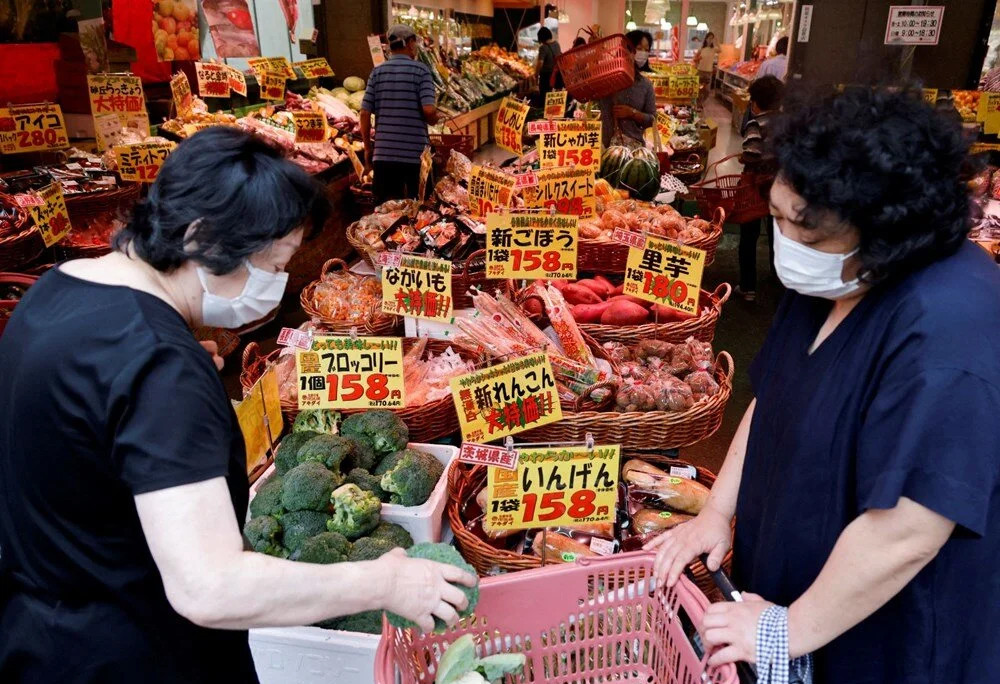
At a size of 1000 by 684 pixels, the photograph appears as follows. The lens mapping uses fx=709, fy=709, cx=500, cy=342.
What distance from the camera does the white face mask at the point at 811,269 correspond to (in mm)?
1150

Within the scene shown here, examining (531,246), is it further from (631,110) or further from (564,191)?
(631,110)

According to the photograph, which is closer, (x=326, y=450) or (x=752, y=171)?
(x=326, y=450)

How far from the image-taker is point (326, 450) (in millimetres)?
1885

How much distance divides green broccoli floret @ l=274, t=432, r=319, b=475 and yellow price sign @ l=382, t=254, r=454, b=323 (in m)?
0.64

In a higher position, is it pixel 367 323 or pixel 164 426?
pixel 164 426

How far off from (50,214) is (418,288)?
190cm

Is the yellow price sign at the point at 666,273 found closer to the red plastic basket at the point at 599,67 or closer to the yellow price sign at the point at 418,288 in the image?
the yellow price sign at the point at 418,288

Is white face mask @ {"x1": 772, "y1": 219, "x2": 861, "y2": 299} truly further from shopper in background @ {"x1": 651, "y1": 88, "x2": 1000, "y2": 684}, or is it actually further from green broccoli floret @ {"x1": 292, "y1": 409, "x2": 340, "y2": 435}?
green broccoli floret @ {"x1": 292, "y1": 409, "x2": 340, "y2": 435}

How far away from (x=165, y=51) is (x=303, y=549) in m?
5.15

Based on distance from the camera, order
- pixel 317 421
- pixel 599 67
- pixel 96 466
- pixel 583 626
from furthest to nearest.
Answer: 1. pixel 599 67
2. pixel 317 421
3. pixel 583 626
4. pixel 96 466

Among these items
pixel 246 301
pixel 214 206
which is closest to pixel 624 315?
pixel 246 301

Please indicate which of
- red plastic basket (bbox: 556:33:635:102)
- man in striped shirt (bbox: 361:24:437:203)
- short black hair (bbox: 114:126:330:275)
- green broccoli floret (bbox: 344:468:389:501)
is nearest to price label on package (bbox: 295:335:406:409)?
green broccoli floret (bbox: 344:468:389:501)

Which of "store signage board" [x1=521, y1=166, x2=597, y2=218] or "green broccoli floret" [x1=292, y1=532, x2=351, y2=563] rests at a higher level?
"store signage board" [x1=521, y1=166, x2=597, y2=218]

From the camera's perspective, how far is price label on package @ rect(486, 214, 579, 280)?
258cm
